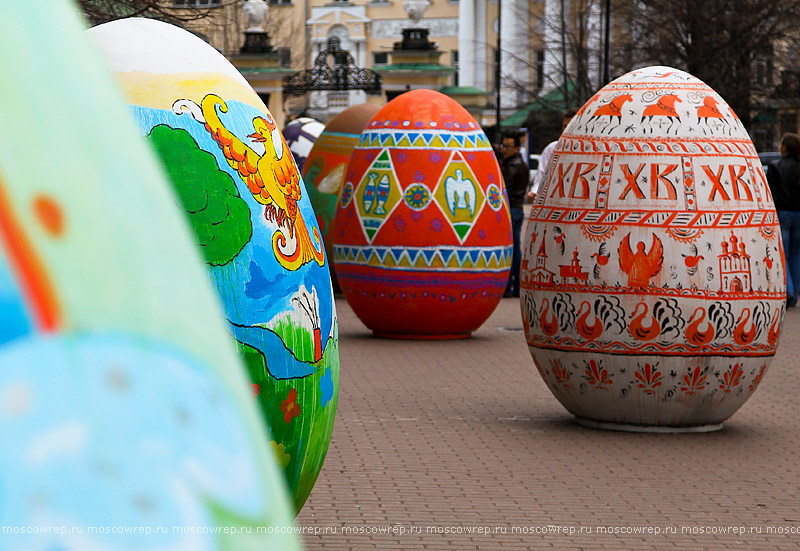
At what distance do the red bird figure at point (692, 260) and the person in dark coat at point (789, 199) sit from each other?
8.51 meters

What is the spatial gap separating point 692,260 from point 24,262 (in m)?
6.68

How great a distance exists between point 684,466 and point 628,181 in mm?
1617

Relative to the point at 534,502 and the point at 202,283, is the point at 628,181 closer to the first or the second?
the point at 534,502

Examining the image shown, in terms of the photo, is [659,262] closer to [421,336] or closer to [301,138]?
[421,336]

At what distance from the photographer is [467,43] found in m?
69.8

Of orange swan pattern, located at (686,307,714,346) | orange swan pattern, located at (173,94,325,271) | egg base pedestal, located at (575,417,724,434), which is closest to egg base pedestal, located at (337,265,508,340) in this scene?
egg base pedestal, located at (575,417,724,434)

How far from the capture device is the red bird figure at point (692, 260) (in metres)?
7.37

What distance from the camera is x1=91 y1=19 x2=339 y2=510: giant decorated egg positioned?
4.13 meters

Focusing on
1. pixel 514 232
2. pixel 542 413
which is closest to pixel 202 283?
pixel 542 413

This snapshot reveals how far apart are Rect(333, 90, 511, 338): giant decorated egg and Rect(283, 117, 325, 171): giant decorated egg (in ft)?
19.2

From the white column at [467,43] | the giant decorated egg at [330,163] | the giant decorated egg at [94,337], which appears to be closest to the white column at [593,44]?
the white column at [467,43]

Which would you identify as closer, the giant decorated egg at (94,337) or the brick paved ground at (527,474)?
the giant decorated egg at (94,337)

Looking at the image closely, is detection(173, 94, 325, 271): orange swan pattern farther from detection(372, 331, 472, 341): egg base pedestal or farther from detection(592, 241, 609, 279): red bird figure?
detection(372, 331, 472, 341): egg base pedestal

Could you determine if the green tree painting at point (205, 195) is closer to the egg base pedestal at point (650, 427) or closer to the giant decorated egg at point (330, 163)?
the egg base pedestal at point (650, 427)
